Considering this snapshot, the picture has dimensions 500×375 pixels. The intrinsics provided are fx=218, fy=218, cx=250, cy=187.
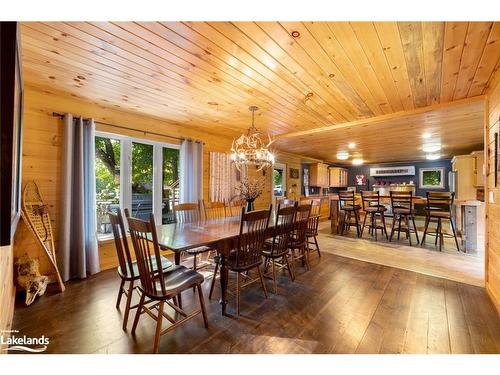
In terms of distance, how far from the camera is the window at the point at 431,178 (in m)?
7.87

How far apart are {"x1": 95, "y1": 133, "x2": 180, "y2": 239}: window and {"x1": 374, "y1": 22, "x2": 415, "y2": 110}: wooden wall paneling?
133 inches

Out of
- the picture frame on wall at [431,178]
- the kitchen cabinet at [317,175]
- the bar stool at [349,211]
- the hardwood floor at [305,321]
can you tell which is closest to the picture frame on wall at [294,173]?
the kitchen cabinet at [317,175]

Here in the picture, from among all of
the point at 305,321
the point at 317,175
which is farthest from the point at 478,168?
the point at 305,321

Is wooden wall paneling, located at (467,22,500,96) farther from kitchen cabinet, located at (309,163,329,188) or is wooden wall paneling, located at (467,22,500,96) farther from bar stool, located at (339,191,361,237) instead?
kitchen cabinet, located at (309,163,329,188)

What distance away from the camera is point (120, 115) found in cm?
328

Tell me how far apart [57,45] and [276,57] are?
1.78 m

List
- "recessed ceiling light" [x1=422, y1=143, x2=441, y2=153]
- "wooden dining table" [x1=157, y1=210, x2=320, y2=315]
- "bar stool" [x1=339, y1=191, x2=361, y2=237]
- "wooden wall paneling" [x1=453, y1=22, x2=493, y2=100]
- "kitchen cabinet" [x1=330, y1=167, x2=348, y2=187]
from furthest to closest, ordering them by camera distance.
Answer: "kitchen cabinet" [x1=330, y1=167, x2=348, y2=187] < "recessed ceiling light" [x1=422, y1=143, x2=441, y2=153] < "bar stool" [x1=339, y1=191, x2=361, y2=237] < "wooden dining table" [x1=157, y1=210, x2=320, y2=315] < "wooden wall paneling" [x1=453, y1=22, x2=493, y2=100]

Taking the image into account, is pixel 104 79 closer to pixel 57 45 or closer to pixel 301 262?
pixel 57 45

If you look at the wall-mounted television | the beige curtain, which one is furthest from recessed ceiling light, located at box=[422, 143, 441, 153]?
the wall-mounted television

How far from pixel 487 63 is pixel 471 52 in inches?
13.6

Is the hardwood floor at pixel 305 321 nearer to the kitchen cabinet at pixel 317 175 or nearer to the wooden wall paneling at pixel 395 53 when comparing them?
the wooden wall paneling at pixel 395 53

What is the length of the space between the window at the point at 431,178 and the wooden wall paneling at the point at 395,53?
724 centimetres

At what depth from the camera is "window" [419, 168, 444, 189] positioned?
25.8 ft
